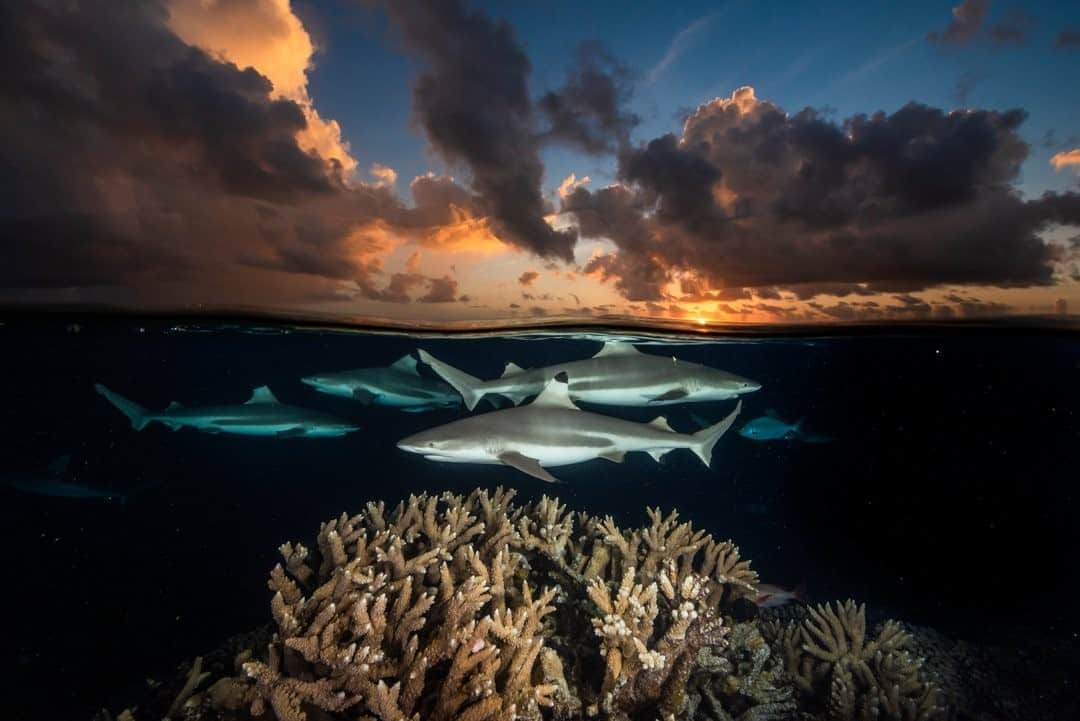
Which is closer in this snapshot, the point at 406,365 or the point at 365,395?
the point at 365,395

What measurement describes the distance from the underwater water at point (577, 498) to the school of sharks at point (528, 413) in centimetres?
7

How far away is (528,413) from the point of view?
7.59 metres

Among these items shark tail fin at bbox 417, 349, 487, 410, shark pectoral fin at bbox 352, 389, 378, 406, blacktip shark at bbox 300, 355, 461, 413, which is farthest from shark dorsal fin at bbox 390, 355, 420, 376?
shark tail fin at bbox 417, 349, 487, 410

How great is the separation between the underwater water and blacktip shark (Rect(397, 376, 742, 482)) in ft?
0.16

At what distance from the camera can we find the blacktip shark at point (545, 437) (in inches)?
265

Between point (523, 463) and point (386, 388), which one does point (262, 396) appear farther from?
point (523, 463)

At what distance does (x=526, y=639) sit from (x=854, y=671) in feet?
17.7

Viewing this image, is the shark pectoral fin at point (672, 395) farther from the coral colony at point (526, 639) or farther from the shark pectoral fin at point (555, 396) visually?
the coral colony at point (526, 639)

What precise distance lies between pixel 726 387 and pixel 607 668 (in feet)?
23.3

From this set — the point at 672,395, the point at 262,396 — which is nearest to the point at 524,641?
the point at 672,395

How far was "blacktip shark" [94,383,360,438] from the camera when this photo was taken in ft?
40.4

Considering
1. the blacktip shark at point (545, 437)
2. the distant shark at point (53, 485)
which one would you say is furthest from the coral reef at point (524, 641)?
the distant shark at point (53, 485)

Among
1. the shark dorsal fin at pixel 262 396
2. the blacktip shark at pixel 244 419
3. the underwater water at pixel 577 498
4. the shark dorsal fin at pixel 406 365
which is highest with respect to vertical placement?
the shark dorsal fin at pixel 406 365

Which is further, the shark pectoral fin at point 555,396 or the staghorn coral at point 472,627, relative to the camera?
the shark pectoral fin at point 555,396
